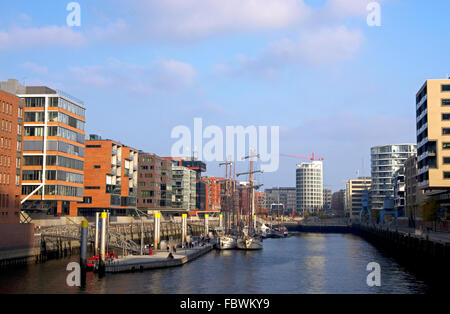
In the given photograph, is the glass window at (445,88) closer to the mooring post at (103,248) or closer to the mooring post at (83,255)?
the mooring post at (103,248)

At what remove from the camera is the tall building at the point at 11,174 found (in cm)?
8200

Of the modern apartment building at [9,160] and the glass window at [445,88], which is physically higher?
the glass window at [445,88]

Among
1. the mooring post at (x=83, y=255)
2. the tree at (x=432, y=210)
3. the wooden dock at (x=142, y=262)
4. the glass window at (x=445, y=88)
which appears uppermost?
the glass window at (x=445, y=88)

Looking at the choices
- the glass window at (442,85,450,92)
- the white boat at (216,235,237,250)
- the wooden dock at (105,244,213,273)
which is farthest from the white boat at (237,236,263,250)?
the glass window at (442,85,450,92)

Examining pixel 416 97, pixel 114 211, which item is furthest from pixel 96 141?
pixel 416 97

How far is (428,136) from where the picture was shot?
114m

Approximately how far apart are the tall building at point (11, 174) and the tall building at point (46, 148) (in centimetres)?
2256

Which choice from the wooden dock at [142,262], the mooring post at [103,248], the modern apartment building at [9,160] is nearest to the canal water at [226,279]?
the mooring post at [103,248]

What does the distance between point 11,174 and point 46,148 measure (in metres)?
29.3

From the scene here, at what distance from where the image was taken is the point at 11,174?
8631 centimetres

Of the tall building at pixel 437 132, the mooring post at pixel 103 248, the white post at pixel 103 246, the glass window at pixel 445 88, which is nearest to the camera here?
the mooring post at pixel 103 248

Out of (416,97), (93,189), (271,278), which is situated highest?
(416,97)
